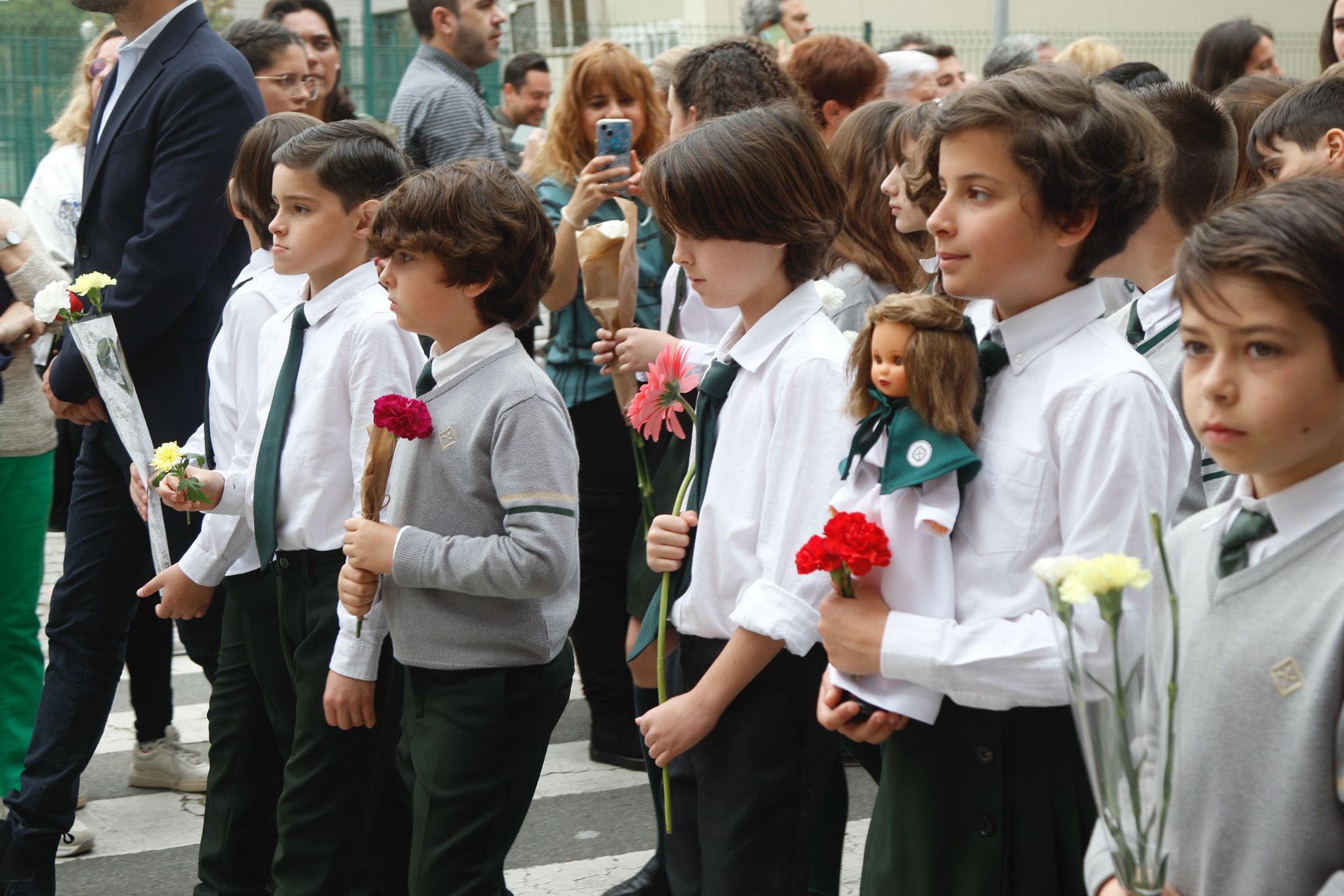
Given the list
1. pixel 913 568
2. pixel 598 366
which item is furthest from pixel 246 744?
pixel 913 568

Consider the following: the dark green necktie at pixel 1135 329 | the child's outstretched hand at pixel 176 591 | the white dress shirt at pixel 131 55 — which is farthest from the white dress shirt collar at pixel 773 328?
the white dress shirt at pixel 131 55

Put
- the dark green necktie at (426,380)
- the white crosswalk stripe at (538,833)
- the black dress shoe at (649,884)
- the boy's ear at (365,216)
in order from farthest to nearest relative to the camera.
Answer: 1. the white crosswalk stripe at (538,833)
2. the black dress shoe at (649,884)
3. the boy's ear at (365,216)
4. the dark green necktie at (426,380)

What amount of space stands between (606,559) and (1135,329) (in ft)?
7.69

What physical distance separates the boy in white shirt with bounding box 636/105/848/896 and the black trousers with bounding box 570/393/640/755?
201 centimetres

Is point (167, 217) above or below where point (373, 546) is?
above

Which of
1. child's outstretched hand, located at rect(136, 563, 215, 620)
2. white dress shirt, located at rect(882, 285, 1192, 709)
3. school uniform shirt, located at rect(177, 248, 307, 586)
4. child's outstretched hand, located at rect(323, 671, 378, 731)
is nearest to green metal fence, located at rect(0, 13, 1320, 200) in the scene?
school uniform shirt, located at rect(177, 248, 307, 586)

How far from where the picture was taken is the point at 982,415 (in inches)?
85.0

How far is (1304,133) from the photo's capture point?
11.3 ft

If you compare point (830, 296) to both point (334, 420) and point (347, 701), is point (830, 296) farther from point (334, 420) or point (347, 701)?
point (347, 701)

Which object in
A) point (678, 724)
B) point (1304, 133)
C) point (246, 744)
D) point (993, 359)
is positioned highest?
point (1304, 133)

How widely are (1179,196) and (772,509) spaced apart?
4.01 feet

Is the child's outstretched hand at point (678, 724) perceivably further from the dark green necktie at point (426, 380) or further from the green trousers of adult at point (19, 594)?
the green trousers of adult at point (19, 594)

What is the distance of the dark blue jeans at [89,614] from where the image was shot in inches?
150

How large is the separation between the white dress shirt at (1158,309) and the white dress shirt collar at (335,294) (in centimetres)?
172
